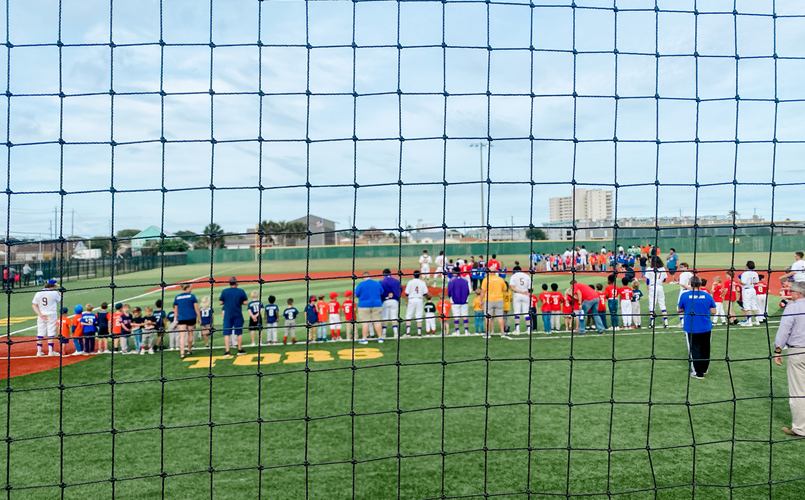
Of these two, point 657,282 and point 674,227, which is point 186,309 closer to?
point 674,227

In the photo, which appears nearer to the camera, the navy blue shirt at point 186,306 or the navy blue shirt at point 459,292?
the navy blue shirt at point 186,306

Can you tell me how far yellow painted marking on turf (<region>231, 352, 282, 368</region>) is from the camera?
29.6 feet

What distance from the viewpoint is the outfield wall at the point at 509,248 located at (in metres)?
31.7

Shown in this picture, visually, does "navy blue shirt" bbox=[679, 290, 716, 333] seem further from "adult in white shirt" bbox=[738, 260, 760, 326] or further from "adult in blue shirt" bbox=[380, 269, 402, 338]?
"adult in blue shirt" bbox=[380, 269, 402, 338]

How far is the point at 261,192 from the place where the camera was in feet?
13.0

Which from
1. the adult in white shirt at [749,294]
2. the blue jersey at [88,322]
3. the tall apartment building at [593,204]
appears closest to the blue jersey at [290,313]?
the blue jersey at [88,322]

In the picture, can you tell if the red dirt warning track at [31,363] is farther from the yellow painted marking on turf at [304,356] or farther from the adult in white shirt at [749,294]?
the adult in white shirt at [749,294]

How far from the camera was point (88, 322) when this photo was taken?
990 centimetres

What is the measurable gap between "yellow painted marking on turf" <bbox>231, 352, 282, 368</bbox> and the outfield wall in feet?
73.7

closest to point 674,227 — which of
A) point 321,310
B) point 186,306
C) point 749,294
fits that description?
point 321,310

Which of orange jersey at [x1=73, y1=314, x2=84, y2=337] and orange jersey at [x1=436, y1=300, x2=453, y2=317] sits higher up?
orange jersey at [x1=436, y1=300, x2=453, y2=317]

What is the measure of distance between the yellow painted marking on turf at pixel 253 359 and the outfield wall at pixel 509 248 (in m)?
22.5

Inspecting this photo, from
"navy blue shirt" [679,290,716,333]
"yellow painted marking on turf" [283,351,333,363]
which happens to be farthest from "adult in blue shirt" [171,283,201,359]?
"navy blue shirt" [679,290,716,333]

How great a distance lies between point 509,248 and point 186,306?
27.0 meters
